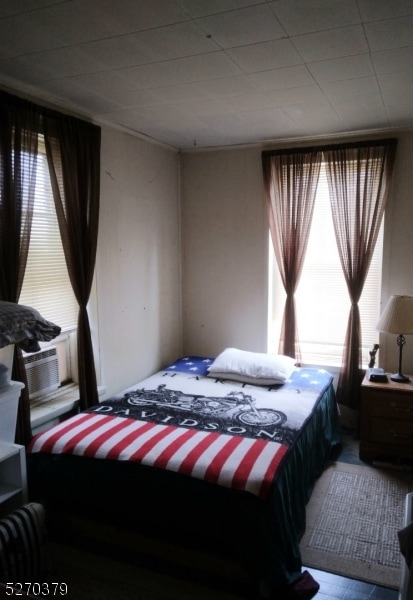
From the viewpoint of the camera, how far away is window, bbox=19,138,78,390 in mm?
2717

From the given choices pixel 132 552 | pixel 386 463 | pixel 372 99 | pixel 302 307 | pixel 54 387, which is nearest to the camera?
pixel 132 552

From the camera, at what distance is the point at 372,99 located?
277 cm

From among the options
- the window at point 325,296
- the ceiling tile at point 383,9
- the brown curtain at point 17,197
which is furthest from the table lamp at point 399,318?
the brown curtain at point 17,197

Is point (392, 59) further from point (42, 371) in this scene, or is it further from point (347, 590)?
point (42, 371)

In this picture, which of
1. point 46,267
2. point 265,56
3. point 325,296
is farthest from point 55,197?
point 325,296

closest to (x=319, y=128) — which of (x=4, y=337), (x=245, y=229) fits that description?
(x=245, y=229)

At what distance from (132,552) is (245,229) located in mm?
2746

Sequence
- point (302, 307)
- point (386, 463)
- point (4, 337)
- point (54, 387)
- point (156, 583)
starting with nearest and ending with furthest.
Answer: point (4, 337) < point (156, 583) < point (54, 387) < point (386, 463) < point (302, 307)

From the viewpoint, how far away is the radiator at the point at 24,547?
1.83 meters

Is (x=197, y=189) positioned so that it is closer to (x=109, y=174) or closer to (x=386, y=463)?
(x=109, y=174)

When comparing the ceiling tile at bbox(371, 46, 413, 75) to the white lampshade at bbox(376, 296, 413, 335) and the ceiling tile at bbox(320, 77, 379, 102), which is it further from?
the white lampshade at bbox(376, 296, 413, 335)

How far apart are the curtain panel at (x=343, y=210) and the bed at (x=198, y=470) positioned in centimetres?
87

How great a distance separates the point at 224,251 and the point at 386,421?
1999mm

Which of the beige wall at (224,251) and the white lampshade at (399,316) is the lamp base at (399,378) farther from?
the beige wall at (224,251)
